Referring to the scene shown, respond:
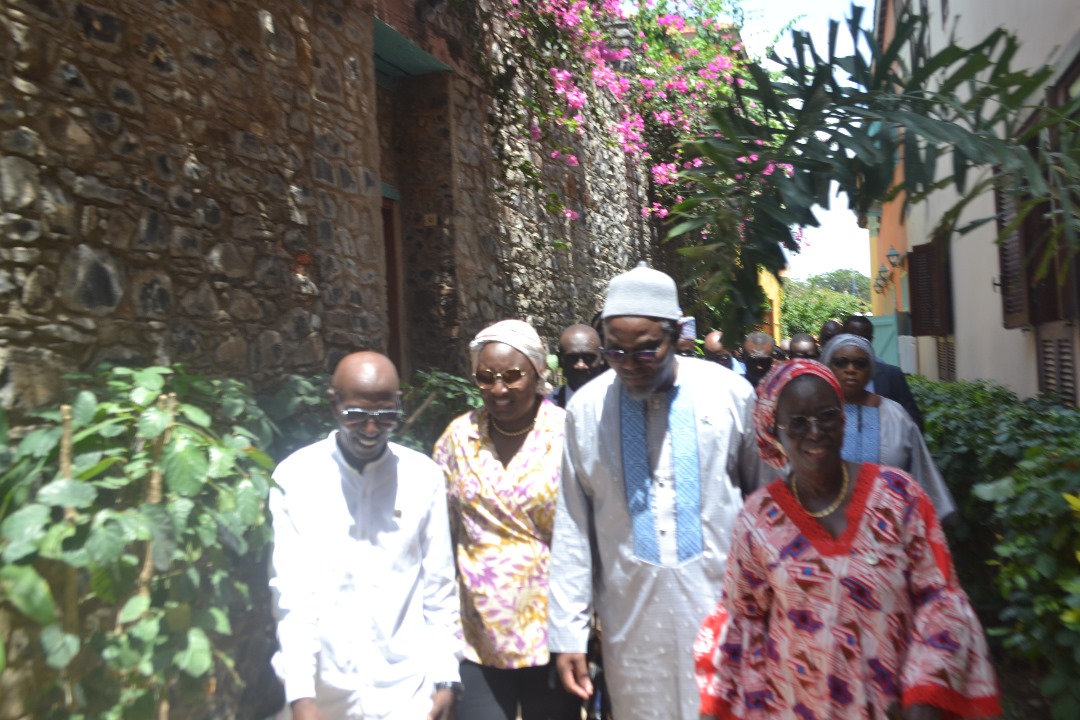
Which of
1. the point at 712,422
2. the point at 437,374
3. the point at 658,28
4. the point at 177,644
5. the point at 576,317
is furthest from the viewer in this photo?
the point at 658,28

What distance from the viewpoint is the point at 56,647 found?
2.59 meters

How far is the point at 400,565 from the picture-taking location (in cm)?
322

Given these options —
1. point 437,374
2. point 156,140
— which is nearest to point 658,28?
point 437,374

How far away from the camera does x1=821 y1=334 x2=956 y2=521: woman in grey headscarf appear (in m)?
4.55

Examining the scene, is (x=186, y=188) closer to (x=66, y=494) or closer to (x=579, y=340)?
(x=579, y=340)

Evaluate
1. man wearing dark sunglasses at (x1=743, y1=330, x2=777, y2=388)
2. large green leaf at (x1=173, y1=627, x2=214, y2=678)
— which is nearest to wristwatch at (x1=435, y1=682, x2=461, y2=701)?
large green leaf at (x1=173, y1=627, x2=214, y2=678)

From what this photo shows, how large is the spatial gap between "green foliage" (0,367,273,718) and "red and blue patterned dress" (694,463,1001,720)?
5.13 feet

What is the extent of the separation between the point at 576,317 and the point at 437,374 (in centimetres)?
527

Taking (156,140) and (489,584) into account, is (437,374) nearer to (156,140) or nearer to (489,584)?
(156,140)

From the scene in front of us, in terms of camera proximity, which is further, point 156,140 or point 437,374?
point 437,374

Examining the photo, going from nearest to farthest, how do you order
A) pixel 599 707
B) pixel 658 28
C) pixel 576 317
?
pixel 599 707 → pixel 576 317 → pixel 658 28

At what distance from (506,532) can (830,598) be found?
4.62ft

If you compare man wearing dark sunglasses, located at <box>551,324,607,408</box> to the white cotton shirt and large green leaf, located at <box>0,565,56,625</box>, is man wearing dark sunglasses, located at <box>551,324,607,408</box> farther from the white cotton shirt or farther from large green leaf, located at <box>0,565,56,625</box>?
large green leaf, located at <box>0,565,56,625</box>

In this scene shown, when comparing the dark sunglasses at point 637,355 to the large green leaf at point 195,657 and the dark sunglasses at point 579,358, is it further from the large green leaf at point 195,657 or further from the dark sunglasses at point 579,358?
the dark sunglasses at point 579,358
